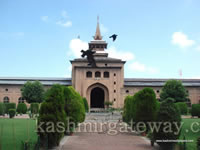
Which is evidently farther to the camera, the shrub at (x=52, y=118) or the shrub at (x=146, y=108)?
the shrub at (x=146, y=108)

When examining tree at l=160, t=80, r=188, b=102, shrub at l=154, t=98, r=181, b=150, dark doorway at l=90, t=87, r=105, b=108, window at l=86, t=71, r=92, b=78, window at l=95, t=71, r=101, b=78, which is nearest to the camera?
shrub at l=154, t=98, r=181, b=150

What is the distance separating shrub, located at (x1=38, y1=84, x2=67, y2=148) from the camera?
30.3 ft

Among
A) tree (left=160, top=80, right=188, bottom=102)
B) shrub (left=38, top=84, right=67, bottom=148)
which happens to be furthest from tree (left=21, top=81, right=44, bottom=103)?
shrub (left=38, top=84, right=67, bottom=148)

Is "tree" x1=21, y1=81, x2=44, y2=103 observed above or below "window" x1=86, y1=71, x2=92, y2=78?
below

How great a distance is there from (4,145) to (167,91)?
100 ft

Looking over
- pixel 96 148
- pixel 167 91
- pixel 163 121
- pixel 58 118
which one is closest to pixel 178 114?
pixel 163 121

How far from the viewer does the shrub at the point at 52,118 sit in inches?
363

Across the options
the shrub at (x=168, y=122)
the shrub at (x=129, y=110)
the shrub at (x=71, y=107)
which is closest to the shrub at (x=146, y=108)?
the shrub at (x=129, y=110)

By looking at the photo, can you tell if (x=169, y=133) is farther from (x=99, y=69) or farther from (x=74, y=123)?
(x=99, y=69)

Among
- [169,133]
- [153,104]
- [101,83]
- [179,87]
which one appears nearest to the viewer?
[169,133]

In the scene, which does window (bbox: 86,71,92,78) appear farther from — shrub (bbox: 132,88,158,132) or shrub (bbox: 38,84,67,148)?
shrub (bbox: 38,84,67,148)

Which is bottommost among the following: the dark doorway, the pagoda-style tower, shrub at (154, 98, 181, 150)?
shrub at (154, 98, 181, 150)

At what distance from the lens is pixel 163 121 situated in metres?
8.93

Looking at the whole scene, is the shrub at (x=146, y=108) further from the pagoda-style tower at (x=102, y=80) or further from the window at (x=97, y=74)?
the window at (x=97, y=74)
